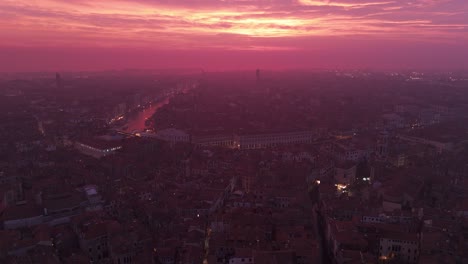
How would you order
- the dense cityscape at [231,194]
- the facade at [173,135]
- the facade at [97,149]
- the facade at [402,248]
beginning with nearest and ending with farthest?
the dense cityscape at [231,194]
the facade at [402,248]
the facade at [97,149]
the facade at [173,135]

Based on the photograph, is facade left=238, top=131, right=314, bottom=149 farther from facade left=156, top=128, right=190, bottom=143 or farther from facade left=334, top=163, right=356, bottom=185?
facade left=334, top=163, right=356, bottom=185

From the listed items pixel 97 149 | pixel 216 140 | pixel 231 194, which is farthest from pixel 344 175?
pixel 97 149

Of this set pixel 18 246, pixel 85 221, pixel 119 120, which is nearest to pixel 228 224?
pixel 85 221

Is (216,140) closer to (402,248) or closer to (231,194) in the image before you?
(231,194)

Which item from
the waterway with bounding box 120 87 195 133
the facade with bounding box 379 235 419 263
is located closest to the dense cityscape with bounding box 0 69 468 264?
the facade with bounding box 379 235 419 263

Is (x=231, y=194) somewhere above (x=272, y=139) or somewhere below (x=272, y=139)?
above

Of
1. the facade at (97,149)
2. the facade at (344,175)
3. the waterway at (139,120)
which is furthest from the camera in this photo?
the waterway at (139,120)

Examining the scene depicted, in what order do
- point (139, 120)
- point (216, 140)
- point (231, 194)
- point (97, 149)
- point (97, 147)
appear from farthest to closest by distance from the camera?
1. point (139, 120)
2. point (216, 140)
3. point (97, 147)
4. point (97, 149)
5. point (231, 194)

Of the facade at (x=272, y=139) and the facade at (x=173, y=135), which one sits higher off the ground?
the facade at (x=173, y=135)

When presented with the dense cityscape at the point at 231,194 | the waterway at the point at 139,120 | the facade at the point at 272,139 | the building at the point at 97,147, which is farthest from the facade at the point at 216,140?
the waterway at the point at 139,120

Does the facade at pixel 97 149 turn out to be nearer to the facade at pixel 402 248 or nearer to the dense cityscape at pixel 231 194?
the dense cityscape at pixel 231 194
